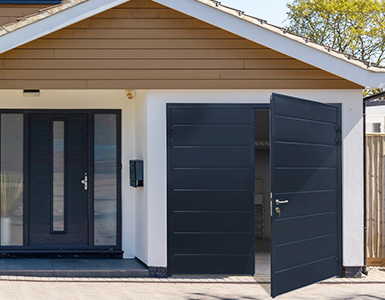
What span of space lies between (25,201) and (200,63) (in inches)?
133

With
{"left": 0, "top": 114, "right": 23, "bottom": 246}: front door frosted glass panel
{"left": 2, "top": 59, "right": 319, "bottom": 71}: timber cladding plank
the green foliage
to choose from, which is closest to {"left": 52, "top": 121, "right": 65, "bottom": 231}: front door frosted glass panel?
{"left": 0, "top": 114, "right": 23, "bottom": 246}: front door frosted glass panel

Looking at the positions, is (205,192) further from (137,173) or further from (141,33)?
(141,33)

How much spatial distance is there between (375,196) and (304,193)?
5.43ft

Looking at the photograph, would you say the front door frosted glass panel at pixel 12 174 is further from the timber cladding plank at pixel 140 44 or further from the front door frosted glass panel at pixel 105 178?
the timber cladding plank at pixel 140 44

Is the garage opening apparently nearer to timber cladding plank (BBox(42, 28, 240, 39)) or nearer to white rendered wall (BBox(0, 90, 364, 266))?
white rendered wall (BBox(0, 90, 364, 266))

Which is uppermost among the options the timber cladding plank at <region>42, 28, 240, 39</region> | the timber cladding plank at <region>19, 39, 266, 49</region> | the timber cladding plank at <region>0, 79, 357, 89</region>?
the timber cladding plank at <region>42, 28, 240, 39</region>

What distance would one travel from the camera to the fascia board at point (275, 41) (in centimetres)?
745

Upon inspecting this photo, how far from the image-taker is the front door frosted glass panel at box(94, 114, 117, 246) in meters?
8.77

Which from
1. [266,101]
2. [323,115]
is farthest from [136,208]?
[323,115]

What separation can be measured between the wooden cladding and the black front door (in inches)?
164

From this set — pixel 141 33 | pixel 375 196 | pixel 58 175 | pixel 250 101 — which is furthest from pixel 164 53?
pixel 375 196

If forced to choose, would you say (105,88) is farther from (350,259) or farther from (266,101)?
(350,259)

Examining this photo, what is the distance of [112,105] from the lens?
8.76 m

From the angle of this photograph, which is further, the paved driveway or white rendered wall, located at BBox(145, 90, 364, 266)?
white rendered wall, located at BBox(145, 90, 364, 266)
